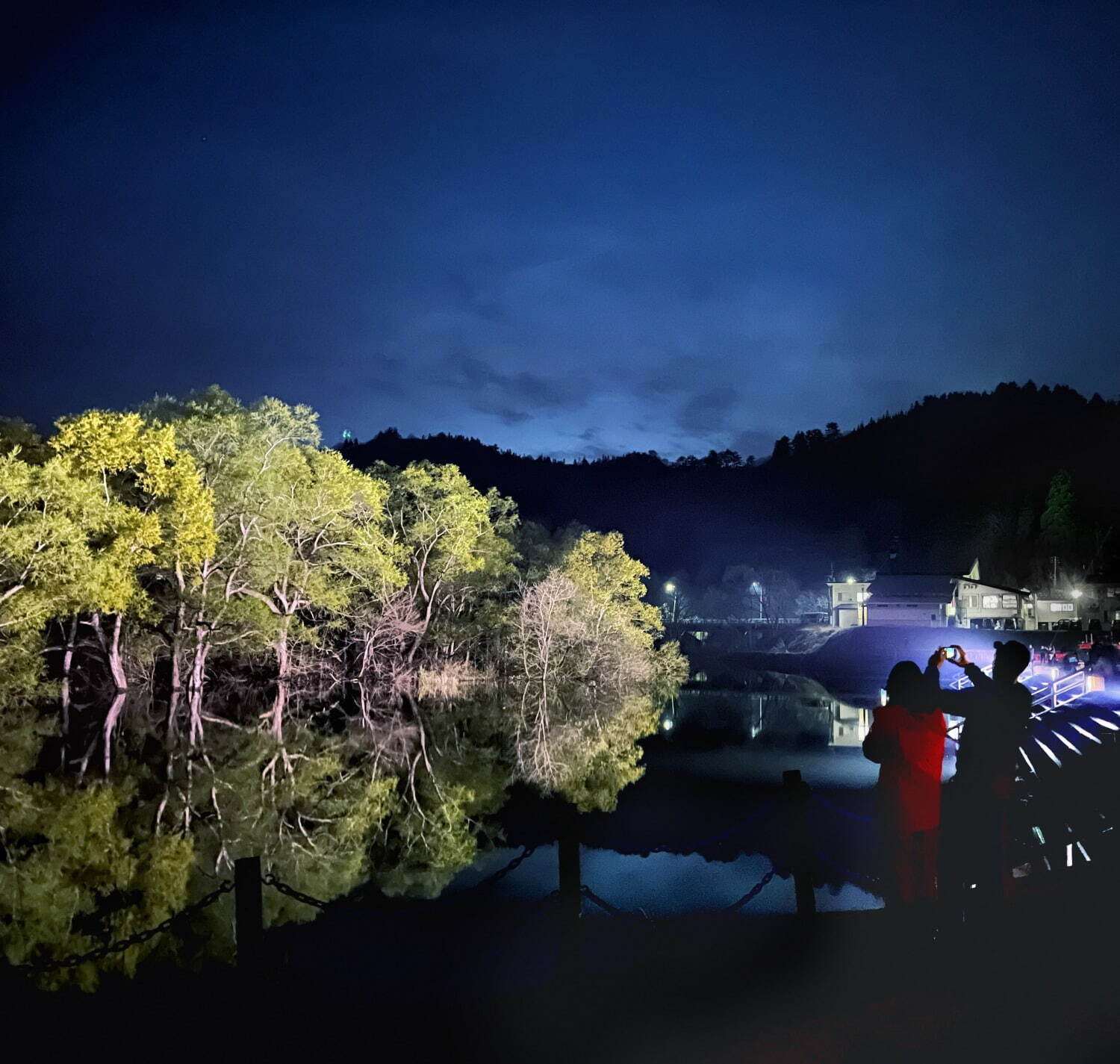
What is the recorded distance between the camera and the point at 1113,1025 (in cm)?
489

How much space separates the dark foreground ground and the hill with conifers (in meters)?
77.3

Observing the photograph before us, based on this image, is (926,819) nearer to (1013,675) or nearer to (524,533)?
(1013,675)

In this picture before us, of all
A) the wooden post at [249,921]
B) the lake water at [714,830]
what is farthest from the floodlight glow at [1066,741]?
the wooden post at [249,921]

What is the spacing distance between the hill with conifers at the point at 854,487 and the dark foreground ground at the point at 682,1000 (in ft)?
254

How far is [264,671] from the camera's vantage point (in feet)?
126

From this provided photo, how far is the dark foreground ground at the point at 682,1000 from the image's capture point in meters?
4.93

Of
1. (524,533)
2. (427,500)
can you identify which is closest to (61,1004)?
(427,500)

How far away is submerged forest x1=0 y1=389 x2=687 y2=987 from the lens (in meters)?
11.8

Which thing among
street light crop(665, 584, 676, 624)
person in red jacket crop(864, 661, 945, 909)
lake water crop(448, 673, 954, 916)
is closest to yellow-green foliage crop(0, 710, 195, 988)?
lake water crop(448, 673, 954, 916)

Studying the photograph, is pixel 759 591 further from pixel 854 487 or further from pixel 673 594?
pixel 854 487

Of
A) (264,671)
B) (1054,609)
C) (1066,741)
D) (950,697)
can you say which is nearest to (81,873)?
(950,697)

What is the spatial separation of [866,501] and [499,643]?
341 ft

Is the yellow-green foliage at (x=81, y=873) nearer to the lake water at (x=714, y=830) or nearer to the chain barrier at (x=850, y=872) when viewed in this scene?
the lake water at (x=714, y=830)

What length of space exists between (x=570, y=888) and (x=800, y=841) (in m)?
2.17
